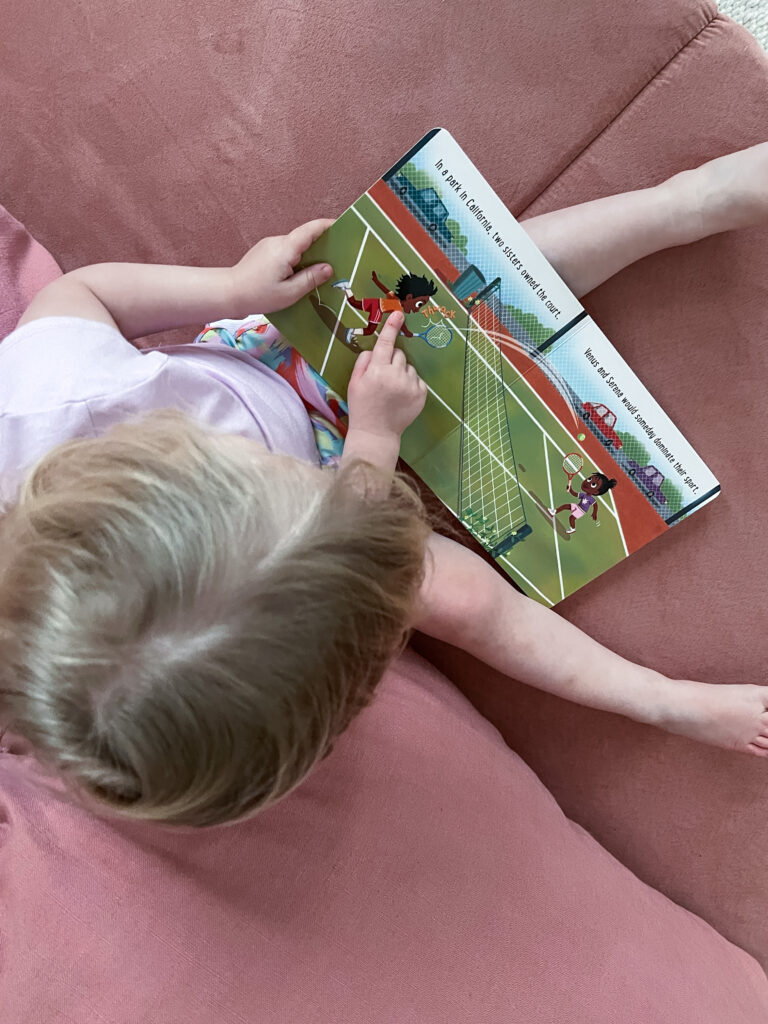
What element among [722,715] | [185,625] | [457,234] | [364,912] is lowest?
[364,912]

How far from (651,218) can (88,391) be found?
507 millimetres

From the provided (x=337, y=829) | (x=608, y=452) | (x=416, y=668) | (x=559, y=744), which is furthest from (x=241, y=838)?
(x=608, y=452)

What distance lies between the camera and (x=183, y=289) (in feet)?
2.37

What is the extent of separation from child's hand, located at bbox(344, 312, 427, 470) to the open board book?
0.02 meters

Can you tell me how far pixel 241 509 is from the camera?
18.9 inches

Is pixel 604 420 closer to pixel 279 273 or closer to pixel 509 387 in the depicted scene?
pixel 509 387

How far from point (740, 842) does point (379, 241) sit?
686 millimetres

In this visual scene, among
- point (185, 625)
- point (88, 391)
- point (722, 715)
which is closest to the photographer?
point (185, 625)

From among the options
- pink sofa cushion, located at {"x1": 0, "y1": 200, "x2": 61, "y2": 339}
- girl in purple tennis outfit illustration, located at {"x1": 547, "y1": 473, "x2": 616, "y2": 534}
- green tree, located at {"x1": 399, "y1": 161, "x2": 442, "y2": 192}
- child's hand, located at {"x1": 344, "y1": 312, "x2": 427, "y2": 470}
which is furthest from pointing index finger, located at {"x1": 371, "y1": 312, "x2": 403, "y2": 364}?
pink sofa cushion, located at {"x1": 0, "y1": 200, "x2": 61, "y2": 339}

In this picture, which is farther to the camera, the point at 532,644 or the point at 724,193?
the point at 532,644

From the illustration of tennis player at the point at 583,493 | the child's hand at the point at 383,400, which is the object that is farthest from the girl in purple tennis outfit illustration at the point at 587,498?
the child's hand at the point at 383,400

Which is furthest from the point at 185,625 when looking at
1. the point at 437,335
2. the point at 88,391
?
the point at 437,335

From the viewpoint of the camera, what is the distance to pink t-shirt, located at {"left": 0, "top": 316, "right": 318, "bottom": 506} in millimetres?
623

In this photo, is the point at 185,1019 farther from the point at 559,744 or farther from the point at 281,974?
the point at 559,744
